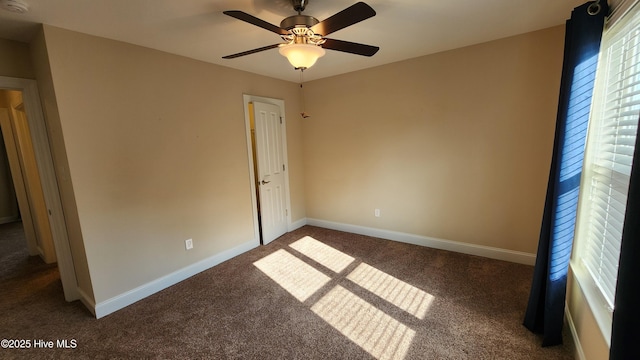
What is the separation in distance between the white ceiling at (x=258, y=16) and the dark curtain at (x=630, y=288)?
169cm

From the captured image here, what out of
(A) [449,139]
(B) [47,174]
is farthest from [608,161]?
(B) [47,174]

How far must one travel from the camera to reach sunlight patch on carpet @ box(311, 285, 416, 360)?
6.10ft

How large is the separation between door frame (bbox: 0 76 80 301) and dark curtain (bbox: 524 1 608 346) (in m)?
4.04

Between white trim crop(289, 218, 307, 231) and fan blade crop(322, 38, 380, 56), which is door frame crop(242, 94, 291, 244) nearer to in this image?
white trim crop(289, 218, 307, 231)

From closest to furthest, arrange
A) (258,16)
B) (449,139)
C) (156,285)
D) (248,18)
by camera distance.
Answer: (248,18), (258,16), (156,285), (449,139)

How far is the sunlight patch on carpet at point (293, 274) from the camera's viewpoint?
8.61 feet

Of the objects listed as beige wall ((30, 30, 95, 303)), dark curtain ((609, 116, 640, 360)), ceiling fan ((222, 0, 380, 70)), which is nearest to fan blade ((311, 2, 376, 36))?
ceiling fan ((222, 0, 380, 70))

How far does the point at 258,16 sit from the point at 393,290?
2.67 metres

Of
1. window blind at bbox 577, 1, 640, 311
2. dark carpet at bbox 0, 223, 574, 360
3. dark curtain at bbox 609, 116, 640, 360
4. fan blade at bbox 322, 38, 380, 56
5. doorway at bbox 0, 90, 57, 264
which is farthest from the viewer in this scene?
doorway at bbox 0, 90, 57, 264

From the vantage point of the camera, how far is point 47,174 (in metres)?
2.38

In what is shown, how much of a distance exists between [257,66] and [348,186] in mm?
2119

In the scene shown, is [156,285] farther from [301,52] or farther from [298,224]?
[301,52]

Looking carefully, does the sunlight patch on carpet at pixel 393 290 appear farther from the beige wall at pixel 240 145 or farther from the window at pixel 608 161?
the window at pixel 608 161

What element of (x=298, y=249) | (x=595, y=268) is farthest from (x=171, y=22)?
(x=595, y=268)
